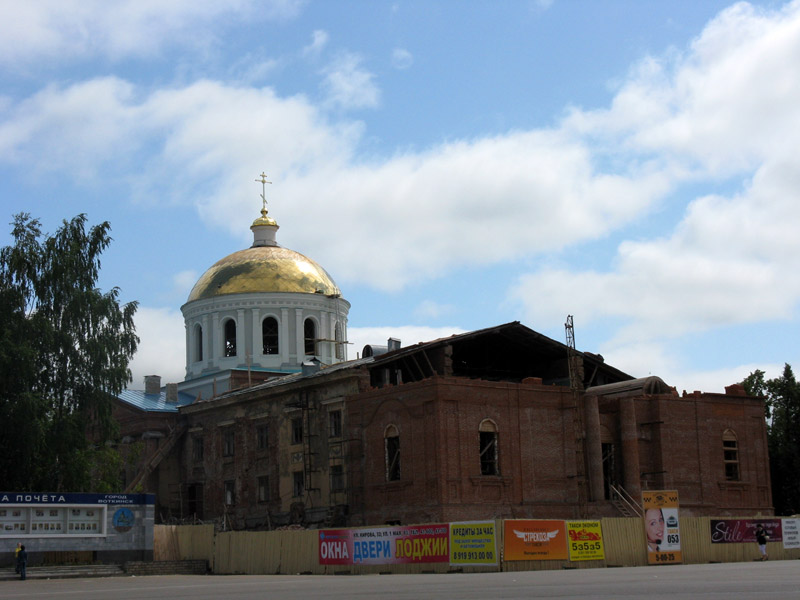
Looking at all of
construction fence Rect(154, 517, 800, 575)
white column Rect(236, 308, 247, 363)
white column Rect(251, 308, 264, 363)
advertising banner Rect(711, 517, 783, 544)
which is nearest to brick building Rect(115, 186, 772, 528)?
white column Rect(251, 308, 264, 363)

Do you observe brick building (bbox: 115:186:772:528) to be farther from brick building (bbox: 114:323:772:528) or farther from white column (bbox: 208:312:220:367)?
white column (bbox: 208:312:220:367)

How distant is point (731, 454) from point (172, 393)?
2856 centimetres

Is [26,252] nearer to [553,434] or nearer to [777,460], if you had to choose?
[553,434]

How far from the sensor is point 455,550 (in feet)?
107

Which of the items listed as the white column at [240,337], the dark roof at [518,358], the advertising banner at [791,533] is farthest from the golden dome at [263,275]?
the advertising banner at [791,533]

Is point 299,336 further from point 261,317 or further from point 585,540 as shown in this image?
point 585,540

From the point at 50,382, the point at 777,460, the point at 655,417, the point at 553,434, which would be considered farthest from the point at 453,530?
the point at 777,460

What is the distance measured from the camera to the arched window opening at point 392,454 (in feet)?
142

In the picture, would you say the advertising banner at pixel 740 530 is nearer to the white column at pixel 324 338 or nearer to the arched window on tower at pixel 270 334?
the white column at pixel 324 338

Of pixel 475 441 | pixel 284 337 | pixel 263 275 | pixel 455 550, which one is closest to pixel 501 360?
pixel 475 441

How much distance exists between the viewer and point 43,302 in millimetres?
44531

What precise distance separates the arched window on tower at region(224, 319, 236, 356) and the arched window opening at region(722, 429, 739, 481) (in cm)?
2547

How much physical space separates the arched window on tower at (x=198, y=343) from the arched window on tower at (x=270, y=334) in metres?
3.64

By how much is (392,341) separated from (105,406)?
13195 mm
